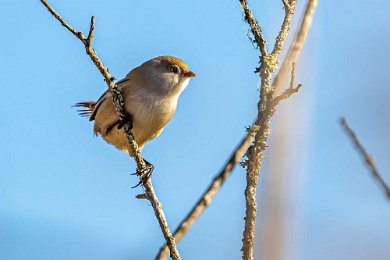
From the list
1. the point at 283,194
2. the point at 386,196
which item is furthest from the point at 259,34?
the point at 386,196

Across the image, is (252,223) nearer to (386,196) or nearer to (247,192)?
(247,192)

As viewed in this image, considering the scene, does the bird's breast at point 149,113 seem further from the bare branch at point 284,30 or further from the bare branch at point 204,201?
the bare branch at point 204,201

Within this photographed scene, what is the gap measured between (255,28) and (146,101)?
1790 mm

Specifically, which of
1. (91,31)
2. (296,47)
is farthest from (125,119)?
(296,47)

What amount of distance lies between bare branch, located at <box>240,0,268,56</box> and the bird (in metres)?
1.54

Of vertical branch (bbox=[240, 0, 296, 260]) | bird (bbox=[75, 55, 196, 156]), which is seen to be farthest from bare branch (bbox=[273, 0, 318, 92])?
bird (bbox=[75, 55, 196, 156])

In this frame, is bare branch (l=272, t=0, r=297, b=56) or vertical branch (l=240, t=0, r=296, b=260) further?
bare branch (l=272, t=0, r=297, b=56)

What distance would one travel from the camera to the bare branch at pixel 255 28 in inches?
110

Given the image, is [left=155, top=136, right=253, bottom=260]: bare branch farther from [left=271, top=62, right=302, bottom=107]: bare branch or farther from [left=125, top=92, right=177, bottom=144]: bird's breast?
[left=125, top=92, right=177, bottom=144]: bird's breast

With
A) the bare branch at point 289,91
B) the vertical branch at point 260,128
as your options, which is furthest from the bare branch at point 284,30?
the bare branch at point 289,91

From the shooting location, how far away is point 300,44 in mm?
1854

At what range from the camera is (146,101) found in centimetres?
445

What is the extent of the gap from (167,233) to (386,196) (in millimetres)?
1556

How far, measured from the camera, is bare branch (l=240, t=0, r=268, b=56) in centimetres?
279
